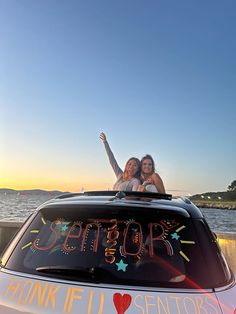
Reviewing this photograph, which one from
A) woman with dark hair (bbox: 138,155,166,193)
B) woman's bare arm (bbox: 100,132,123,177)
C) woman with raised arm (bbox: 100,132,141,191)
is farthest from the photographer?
woman's bare arm (bbox: 100,132,123,177)

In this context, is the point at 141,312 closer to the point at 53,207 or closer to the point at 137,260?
the point at 137,260

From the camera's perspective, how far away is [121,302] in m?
2.14

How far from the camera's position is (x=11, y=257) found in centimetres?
268

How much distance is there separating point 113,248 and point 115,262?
0.41ft

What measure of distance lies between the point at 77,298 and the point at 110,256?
1.51 ft

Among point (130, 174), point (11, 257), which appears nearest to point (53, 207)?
point (11, 257)

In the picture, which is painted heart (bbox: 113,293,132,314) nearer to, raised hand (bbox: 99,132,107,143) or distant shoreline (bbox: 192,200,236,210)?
raised hand (bbox: 99,132,107,143)

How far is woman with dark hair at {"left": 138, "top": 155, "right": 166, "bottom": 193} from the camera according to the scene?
7043 mm

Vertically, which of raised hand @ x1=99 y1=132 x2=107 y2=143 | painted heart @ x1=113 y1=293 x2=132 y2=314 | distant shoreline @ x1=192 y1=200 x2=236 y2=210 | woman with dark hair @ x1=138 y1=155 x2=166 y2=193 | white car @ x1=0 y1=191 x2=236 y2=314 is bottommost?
painted heart @ x1=113 y1=293 x2=132 y2=314

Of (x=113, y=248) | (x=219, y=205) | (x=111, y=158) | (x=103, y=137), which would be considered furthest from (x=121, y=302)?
(x=219, y=205)

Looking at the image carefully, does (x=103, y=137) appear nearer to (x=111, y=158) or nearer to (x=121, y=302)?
(x=111, y=158)

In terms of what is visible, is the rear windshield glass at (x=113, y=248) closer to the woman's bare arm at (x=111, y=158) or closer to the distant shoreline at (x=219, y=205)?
the woman's bare arm at (x=111, y=158)

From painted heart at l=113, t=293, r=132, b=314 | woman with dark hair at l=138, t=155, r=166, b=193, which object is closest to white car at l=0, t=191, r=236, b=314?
painted heart at l=113, t=293, r=132, b=314

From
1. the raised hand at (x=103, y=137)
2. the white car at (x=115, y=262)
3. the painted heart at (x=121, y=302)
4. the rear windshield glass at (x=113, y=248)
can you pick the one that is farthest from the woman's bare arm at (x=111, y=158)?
the painted heart at (x=121, y=302)
